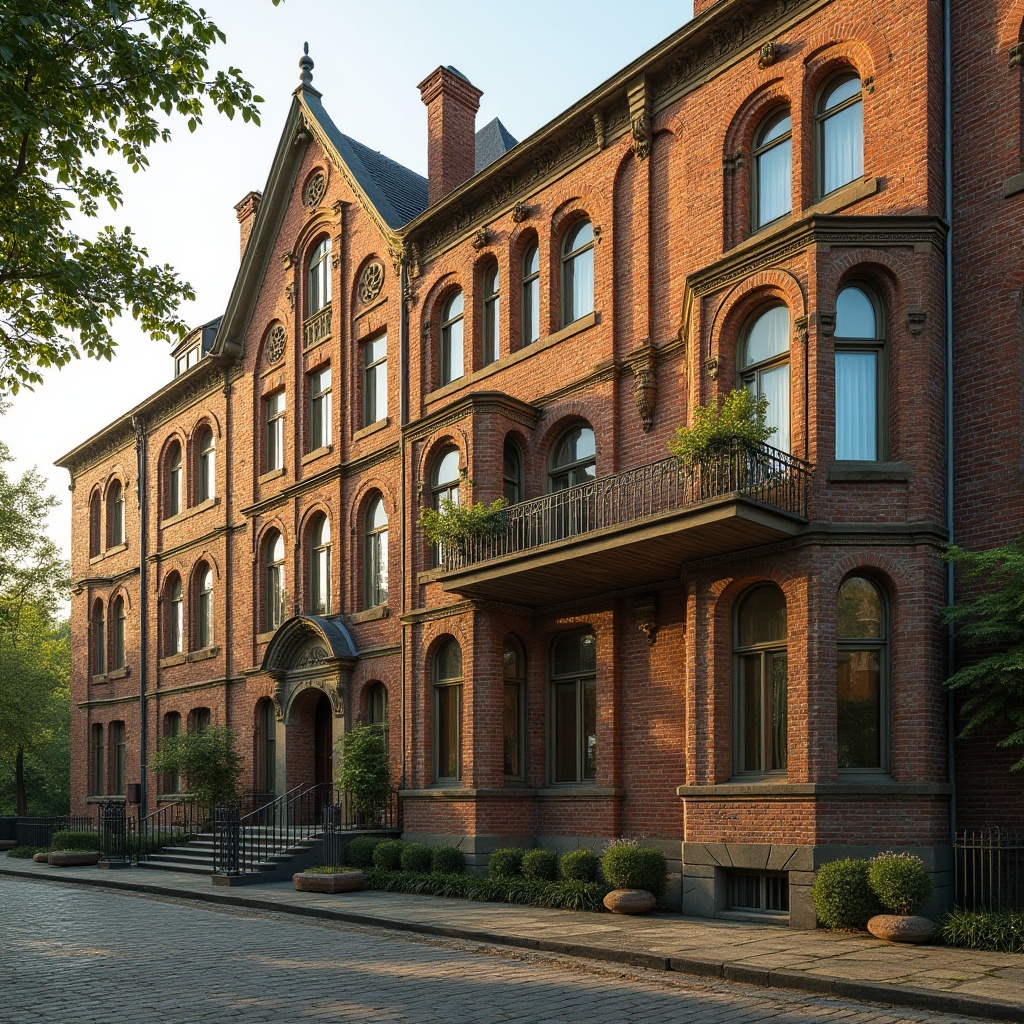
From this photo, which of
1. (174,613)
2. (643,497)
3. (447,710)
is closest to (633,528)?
(643,497)

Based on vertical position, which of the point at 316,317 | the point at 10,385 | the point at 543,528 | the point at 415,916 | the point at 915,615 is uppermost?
the point at 316,317

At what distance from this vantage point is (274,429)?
90.3 ft

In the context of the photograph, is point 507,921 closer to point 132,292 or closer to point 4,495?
point 132,292

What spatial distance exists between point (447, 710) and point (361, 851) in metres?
2.74

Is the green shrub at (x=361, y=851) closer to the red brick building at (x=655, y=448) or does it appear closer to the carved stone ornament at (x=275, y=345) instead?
the red brick building at (x=655, y=448)

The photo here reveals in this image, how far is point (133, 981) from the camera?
1035 cm

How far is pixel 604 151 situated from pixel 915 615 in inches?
368

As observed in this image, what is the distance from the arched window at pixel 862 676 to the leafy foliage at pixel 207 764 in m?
15.5

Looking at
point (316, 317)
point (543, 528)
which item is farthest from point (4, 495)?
point (543, 528)

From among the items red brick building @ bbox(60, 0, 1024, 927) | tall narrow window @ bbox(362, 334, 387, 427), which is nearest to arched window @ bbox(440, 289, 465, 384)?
red brick building @ bbox(60, 0, 1024, 927)

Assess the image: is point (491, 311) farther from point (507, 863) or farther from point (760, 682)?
point (507, 863)

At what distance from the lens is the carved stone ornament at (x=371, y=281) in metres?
23.8

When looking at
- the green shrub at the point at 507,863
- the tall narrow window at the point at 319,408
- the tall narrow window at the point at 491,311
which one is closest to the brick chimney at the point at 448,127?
the tall narrow window at the point at 491,311

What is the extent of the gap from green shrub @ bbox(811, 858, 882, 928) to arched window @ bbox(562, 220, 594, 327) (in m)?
9.89
